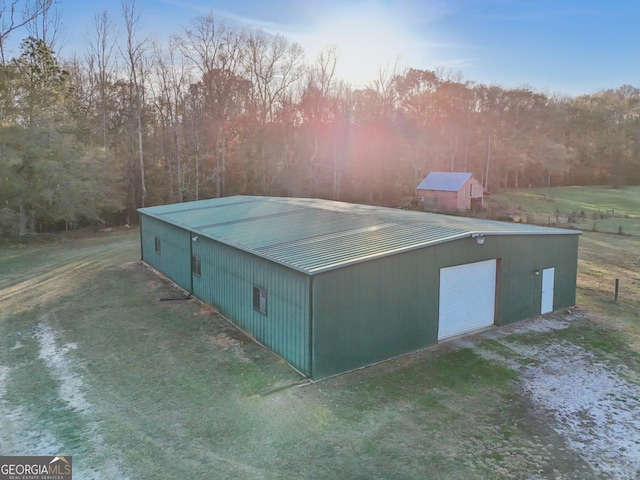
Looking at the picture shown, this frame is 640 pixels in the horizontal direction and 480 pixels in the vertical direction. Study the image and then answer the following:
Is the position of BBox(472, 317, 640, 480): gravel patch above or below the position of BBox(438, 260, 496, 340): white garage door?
below

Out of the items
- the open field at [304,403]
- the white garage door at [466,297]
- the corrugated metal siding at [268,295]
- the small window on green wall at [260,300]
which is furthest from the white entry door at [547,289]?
the small window on green wall at [260,300]

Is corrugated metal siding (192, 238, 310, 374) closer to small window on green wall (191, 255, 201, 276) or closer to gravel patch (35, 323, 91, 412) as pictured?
small window on green wall (191, 255, 201, 276)

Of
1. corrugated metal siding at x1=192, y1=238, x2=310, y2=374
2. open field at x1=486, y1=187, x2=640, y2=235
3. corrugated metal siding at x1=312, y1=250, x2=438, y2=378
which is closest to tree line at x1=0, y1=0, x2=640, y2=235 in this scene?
open field at x1=486, y1=187, x2=640, y2=235

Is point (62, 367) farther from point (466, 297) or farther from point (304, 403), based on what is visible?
point (466, 297)

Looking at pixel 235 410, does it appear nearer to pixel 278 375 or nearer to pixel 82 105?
pixel 278 375

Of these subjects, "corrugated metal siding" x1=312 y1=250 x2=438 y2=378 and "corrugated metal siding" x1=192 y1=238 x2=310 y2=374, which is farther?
"corrugated metal siding" x1=192 y1=238 x2=310 y2=374

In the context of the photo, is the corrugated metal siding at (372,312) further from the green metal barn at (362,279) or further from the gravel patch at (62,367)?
the gravel patch at (62,367)
